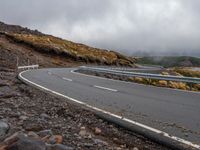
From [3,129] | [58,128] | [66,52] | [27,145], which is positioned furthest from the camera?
[66,52]

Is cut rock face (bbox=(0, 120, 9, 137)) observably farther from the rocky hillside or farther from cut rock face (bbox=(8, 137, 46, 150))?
the rocky hillside

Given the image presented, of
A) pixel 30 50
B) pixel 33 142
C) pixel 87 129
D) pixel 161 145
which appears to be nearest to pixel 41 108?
pixel 87 129

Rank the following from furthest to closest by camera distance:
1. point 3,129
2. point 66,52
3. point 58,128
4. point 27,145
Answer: point 66,52, point 58,128, point 3,129, point 27,145

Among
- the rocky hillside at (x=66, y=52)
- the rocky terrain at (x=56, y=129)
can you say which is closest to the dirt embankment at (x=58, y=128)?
the rocky terrain at (x=56, y=129)

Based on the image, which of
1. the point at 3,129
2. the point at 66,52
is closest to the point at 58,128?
the point at 3,129

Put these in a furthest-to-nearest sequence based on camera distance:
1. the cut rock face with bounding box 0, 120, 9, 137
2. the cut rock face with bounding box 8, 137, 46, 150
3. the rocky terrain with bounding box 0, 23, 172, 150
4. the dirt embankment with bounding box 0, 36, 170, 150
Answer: the cut rock face with bounding box 0, 120, 9, 137, the dirt embankment with bounding box 0, 36, 170, 150, the rocky terrain with bounding box 0, 23, 172, 150, the cut rock face with bounding box 8, 137, 46, 150

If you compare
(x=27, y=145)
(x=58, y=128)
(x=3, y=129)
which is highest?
(x=27, y=145)

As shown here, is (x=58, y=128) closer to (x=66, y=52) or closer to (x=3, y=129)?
(x=3, y=129)

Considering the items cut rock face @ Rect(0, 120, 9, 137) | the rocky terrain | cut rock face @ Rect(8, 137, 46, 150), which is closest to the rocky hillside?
the rocky terrain

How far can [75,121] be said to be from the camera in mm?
10273

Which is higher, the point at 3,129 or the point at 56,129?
the point at 3,129

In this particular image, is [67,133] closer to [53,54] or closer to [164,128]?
[164,128]

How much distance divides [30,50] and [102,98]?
64.7 m

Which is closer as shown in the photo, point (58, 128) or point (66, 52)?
point (58, 128)
